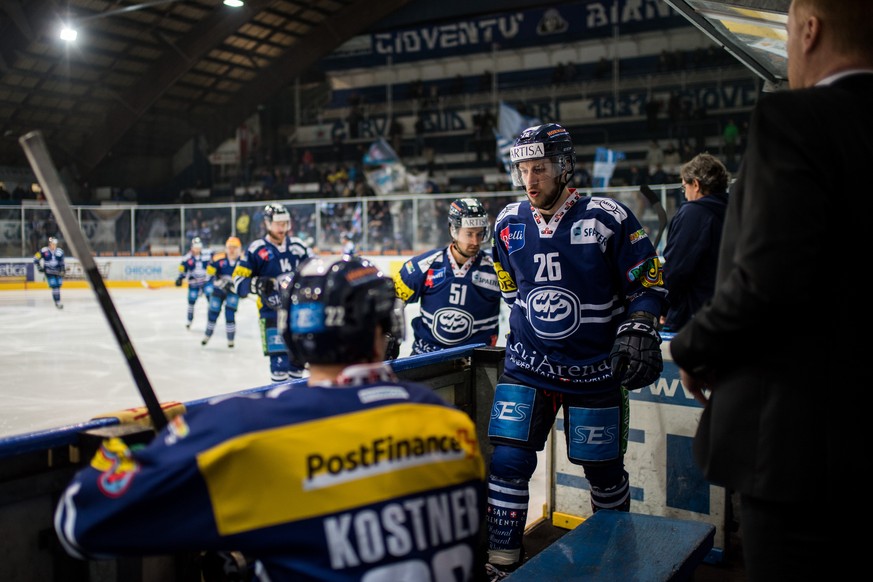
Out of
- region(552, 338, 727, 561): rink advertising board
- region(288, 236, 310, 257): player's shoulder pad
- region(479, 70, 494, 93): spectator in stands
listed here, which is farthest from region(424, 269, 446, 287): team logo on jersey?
region(479, 70, 494, 93): spectator in stands

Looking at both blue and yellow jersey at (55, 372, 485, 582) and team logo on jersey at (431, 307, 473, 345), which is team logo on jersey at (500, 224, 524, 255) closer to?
team logo on jersey at (431, 307, 473, 345)

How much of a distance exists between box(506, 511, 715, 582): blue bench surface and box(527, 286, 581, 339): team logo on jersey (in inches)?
24.6

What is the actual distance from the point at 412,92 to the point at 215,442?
24305 millimetres

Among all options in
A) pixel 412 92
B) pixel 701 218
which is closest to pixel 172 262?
pixel 412 92

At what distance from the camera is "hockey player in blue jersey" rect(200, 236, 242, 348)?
9929mm

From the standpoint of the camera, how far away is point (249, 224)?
16250mm

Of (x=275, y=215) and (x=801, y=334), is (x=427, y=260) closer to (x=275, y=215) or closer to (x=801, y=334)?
(x=275, y=215)

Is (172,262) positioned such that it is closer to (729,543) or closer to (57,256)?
(57,256)

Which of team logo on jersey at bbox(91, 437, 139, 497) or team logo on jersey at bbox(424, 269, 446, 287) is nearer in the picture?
team logo on jersey at bbox(91, 437, 139, 497)

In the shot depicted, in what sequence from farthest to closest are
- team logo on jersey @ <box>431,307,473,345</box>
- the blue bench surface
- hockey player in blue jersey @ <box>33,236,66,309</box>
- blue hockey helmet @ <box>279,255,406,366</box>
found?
hockey player in blue jersey @ <box>33,236,66,309</box>
team logo on jersey @ <box>431,307,473,345</box>
the blue bench surface
blue hockey helmet @ <box>279,255,406,366</box>

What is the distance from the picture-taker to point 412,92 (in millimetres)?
24547

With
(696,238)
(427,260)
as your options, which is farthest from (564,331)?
(427,260)

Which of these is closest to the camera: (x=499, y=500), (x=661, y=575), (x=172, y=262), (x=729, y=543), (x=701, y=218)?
(x=661, y=575)

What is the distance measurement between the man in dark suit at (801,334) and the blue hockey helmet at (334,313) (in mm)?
568
